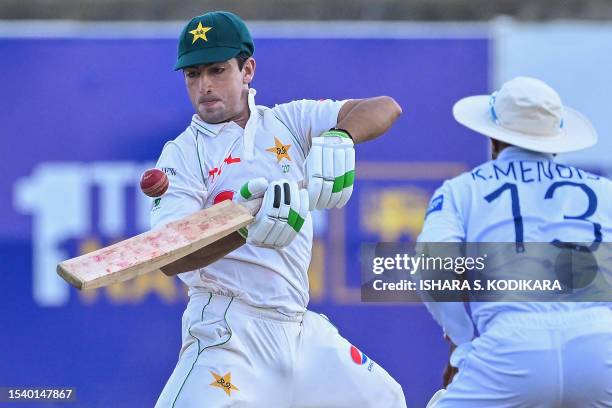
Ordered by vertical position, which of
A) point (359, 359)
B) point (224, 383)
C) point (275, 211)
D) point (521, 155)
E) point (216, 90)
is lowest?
point (224, 383)

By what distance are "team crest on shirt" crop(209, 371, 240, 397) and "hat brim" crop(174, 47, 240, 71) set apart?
1.13 metres

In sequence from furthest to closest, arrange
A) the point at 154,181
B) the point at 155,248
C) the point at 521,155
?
the point at 521,155
the point at 154,181
the point at 155,248

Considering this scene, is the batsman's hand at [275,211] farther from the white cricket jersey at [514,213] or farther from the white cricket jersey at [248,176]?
the white cricket jersey at [514,213]

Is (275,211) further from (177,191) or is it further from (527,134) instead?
(527,134)

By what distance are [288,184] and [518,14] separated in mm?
7184

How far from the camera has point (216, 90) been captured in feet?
17.7

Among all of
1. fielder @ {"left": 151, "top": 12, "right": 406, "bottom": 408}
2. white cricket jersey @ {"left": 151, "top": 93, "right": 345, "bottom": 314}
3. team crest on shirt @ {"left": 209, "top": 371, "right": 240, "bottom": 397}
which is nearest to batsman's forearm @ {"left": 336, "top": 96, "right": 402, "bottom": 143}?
fielder @ {"left": 151, "top": 12, "right": 406, "bottom": 408}

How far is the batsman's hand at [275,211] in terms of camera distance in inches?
190

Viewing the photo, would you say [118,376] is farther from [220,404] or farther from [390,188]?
[220,404]

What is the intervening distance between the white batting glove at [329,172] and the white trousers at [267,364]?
→ 519 mm

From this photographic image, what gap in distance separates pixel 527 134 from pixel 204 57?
1.22 metres

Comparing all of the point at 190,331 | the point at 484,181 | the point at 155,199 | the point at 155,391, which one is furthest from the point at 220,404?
the point at 155,391

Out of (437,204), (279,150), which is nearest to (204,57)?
(279,150)

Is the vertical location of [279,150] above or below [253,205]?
above
